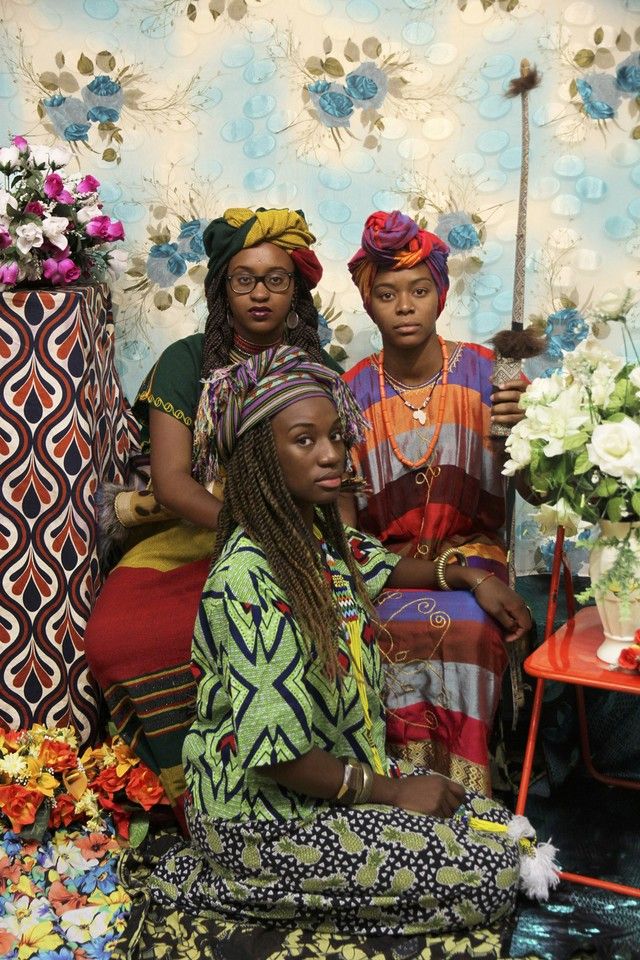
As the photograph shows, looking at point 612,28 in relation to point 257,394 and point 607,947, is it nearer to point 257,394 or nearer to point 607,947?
point 257,394

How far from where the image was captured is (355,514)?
137 inches

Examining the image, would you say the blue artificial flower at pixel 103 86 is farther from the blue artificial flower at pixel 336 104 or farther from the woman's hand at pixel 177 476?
the woman's hand at pixel 177 476

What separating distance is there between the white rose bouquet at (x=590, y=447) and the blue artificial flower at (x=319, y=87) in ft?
6.08

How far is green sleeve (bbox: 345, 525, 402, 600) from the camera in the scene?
10.3 ft

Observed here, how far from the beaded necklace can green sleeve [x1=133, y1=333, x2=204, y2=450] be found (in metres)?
0.82

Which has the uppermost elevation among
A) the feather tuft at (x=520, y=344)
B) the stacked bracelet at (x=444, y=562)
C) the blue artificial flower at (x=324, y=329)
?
the feather tuft at (x=520, y=344)

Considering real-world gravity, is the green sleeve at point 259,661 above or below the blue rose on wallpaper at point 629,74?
below

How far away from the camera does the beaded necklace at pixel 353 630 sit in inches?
107

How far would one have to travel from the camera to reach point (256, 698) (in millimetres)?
2473

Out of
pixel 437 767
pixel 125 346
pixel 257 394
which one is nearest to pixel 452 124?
pixel 125 346

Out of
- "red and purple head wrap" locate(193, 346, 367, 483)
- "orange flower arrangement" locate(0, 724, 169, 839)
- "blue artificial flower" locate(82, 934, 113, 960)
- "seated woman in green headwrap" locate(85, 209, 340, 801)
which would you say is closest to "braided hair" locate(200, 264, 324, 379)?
"seated woman in green headwrap" locate(85, 209, 340, 801)

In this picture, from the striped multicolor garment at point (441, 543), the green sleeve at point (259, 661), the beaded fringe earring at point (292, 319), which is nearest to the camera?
the green sleeve at point (259, 661)

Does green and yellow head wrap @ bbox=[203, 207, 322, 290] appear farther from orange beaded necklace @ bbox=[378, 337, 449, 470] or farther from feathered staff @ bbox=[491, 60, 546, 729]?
feathered staff @ bbox=[491, 60, 546, 729]

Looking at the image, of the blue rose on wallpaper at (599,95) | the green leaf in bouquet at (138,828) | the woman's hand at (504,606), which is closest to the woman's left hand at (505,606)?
the woman's hand at (504,606)
